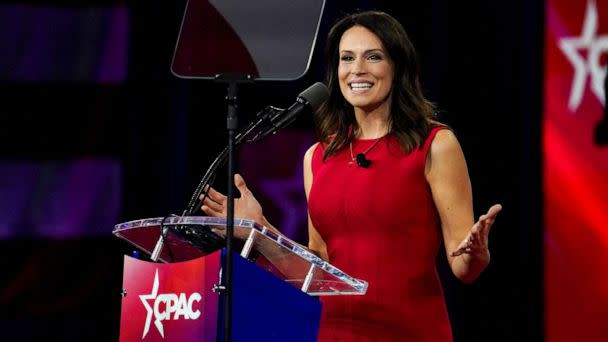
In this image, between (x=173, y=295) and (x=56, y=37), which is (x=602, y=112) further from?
(x=173, y=295)

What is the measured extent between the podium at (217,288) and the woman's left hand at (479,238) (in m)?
0.28

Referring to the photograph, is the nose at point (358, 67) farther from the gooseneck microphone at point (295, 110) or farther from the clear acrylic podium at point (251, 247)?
the clear acrylic podium at point (251, 247)

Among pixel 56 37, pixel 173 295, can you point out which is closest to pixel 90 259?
pixel 56 37

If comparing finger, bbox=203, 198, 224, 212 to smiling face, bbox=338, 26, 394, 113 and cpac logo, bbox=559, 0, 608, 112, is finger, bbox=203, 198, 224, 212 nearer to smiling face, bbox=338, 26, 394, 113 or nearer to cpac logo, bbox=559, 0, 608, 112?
smiling face, bbox=338, 26, 394, 113

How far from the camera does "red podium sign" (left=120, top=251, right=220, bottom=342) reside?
165cm

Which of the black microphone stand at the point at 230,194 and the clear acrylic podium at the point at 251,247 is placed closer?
the black microphone stand at the point at 230,194

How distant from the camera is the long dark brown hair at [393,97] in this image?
2316 mm

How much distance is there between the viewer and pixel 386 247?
86.0 inches

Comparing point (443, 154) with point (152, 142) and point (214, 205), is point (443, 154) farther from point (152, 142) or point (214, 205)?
point (152, 142)

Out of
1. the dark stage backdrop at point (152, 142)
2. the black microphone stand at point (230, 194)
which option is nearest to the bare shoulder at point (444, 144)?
the black microphone stand at point (230, 194)

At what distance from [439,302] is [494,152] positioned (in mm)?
2296

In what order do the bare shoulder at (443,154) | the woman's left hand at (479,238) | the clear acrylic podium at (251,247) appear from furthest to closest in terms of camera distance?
the bare shoulder at (443,154)
the woman's left hand at (479,238)
the clear acrylic podium at (251,247)

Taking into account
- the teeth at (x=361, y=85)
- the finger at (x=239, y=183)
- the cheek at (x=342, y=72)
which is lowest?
the finger at (x=239, y=183)

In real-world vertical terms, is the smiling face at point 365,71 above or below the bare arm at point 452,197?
above
